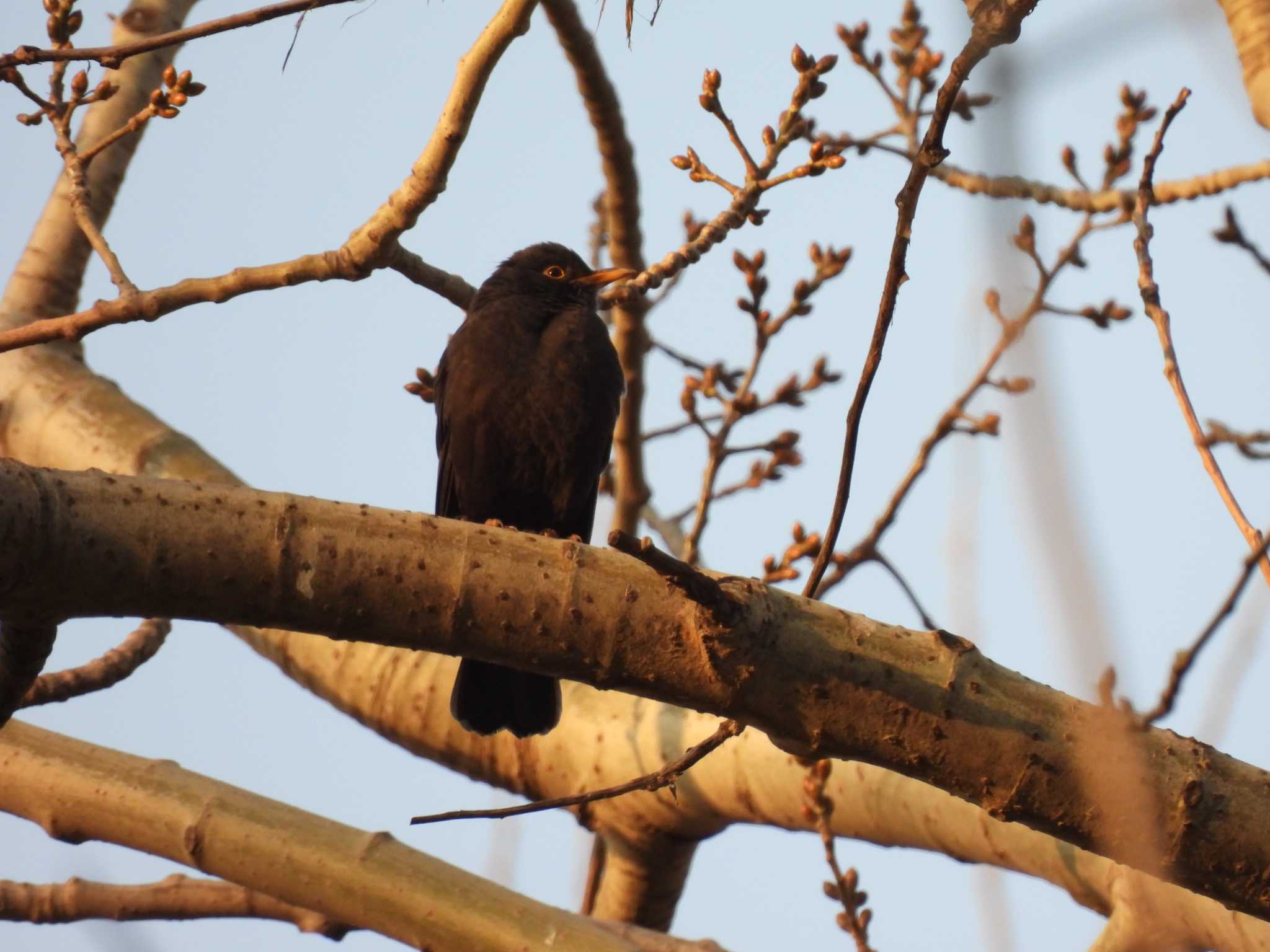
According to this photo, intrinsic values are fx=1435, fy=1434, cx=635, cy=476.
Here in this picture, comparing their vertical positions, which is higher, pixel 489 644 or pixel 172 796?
pixel 489 644

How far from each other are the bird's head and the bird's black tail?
159 cm


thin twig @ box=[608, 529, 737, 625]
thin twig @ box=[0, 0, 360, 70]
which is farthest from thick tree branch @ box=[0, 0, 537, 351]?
thin twig @ box=[608, 529, 737, 625]

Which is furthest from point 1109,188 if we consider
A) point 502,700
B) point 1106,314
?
point 502,700

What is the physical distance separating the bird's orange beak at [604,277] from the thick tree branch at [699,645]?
10.2ft

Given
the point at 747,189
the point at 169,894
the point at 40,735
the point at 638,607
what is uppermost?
the point at 747,189

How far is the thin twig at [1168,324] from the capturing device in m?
2.25

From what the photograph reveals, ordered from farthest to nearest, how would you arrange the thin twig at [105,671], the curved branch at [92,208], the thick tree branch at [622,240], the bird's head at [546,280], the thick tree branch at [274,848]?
the bird's head at [546,280] → the curved branch at [92,208] → the thick tree branch at [622,240] → the thin twig at [105,671] → the thick tree branch at [274,848]

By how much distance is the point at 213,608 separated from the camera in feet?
8.17

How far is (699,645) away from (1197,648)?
32.8 inches

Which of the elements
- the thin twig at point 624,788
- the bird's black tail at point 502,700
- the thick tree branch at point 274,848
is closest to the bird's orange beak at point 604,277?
the bird's black tail at point 502,700

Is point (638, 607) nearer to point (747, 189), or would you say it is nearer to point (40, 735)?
point (747, 189)

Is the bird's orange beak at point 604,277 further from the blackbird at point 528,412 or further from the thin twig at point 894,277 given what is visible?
the thin twig at point 894,277

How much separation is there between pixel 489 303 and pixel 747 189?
1.95 m

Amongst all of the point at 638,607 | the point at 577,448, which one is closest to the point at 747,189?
the point at 577,448
